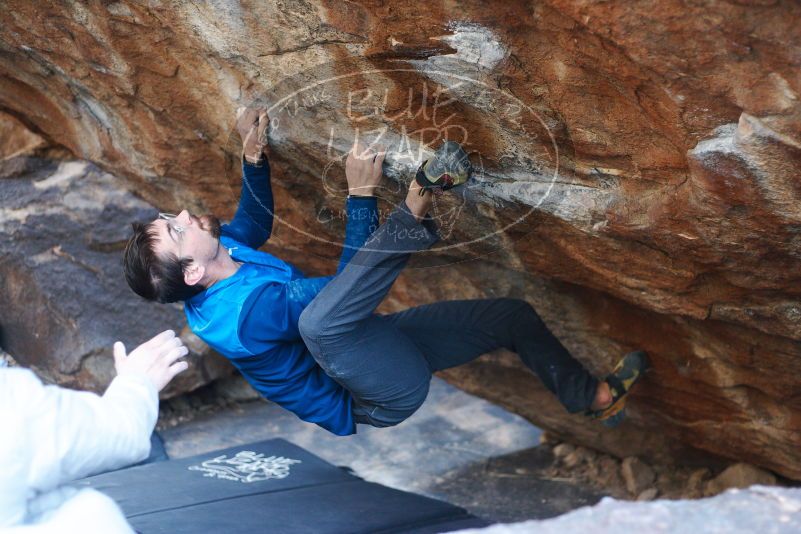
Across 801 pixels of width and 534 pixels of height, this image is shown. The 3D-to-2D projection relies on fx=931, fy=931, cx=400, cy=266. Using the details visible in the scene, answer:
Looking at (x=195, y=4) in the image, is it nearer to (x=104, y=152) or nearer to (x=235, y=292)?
(x=235, y=292)

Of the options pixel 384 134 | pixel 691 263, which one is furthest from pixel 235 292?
pixel 691 263

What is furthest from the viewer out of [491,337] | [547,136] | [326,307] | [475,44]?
[491,337]

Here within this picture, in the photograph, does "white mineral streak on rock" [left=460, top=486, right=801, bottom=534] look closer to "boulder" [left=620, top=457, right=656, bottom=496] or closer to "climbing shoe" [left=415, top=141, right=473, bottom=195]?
"climbing shoe" [left=415, top=141, right=473, bottom=195]

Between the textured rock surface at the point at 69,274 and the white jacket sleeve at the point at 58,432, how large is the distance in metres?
2.90

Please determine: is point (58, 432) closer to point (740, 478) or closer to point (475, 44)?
point (475, 44)

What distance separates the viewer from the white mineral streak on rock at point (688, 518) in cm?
160

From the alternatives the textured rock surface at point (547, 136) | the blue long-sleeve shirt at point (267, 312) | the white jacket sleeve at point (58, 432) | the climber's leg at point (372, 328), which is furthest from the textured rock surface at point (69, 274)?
the white jacket sleeve at point (58, 432)

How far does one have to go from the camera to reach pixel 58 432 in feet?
5.65

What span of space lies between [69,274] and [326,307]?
8.50ft

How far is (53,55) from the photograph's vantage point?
299 centimetres

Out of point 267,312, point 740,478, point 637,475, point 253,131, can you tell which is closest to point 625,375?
point 740,478

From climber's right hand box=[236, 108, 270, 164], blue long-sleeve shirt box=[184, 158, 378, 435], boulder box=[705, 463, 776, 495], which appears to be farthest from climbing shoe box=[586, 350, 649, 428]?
climber's right hand box=[236, 108, 270, 164]

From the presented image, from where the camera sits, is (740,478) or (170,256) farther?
(740,478)

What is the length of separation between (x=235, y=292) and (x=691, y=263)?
1.27 metres
